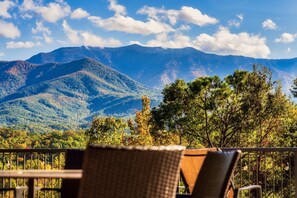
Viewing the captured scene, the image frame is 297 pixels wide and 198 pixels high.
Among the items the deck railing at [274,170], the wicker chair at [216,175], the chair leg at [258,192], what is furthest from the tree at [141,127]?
the wicker chair at [216,175]

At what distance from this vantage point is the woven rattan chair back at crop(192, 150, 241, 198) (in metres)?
3.32

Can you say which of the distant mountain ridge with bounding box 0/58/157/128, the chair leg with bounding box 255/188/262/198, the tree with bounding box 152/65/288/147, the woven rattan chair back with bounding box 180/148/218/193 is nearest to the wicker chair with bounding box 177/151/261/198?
the chair leg with bounding box 255/188/262/198

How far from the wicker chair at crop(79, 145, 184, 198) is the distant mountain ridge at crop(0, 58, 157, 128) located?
414ft

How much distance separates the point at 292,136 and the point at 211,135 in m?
4.04

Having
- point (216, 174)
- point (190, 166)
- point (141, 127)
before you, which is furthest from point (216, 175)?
point (141, 127)

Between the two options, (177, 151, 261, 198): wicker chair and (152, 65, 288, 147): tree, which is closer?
(177, 151, 261, 198): wicker chair

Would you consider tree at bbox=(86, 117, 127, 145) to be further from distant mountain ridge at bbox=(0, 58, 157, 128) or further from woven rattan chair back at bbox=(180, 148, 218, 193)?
distant mountain ridge at bbox=(0, 58, 157, 128)

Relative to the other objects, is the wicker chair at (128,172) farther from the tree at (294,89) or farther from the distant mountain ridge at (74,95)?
the distant mountain ridge at (74,95)

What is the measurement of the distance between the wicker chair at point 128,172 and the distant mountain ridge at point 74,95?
12631 cm

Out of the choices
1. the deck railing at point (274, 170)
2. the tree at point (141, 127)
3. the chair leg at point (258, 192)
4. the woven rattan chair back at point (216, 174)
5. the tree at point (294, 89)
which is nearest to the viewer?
the woven rattan chair back at point (216, 174)

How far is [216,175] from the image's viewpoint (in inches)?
136

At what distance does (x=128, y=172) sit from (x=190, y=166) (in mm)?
2498

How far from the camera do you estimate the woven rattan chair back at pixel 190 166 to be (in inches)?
186

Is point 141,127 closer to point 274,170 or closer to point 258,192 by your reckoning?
point 274,170
